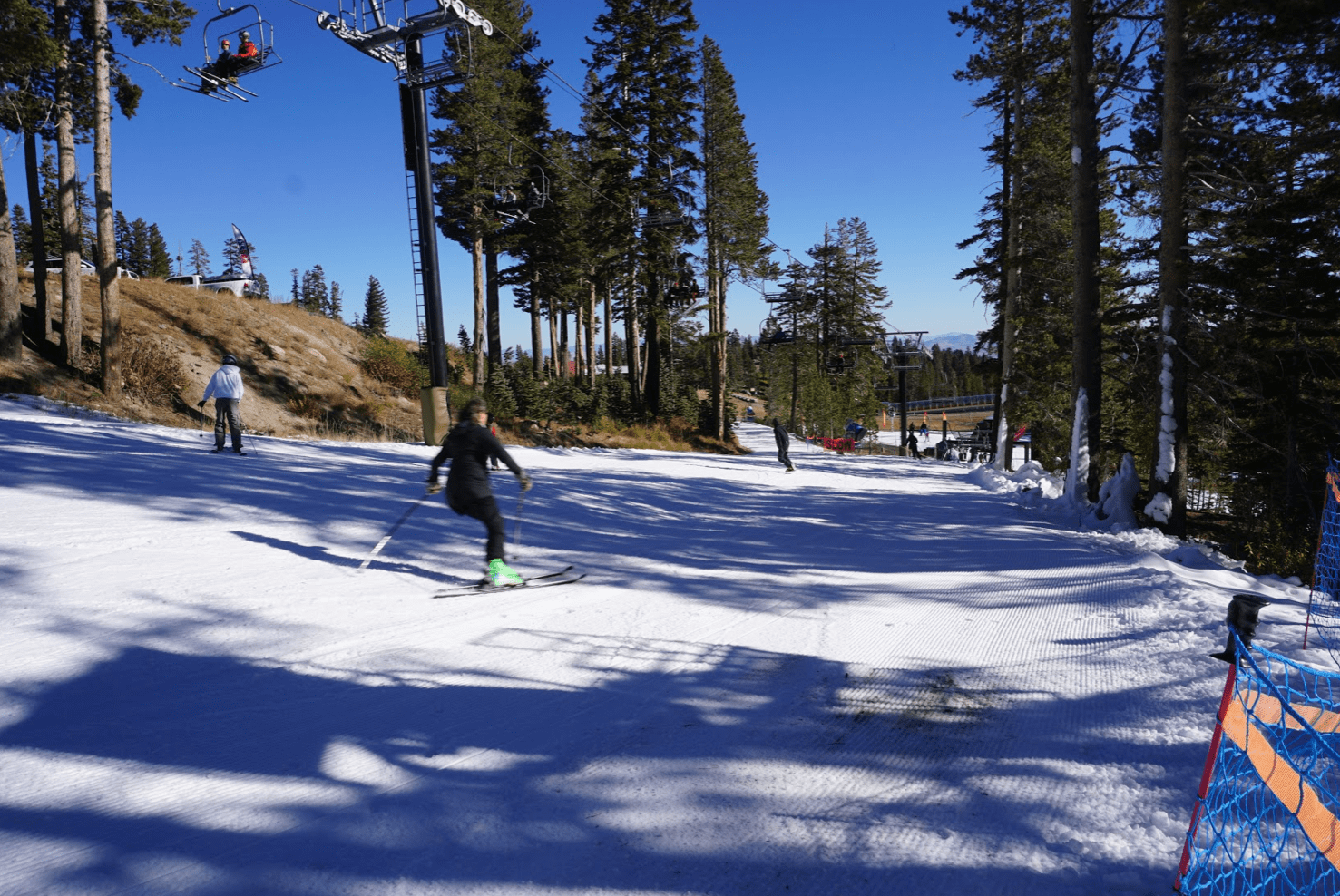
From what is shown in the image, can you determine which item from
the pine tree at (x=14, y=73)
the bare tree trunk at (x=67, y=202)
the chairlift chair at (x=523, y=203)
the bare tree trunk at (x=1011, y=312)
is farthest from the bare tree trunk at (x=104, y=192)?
the bare tree trunk at (x=1011, y=312)

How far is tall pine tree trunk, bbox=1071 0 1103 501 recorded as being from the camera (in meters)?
12.2

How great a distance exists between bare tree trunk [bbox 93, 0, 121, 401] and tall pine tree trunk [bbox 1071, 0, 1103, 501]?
20.3 metres

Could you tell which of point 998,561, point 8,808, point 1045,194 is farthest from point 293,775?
point 1045,194

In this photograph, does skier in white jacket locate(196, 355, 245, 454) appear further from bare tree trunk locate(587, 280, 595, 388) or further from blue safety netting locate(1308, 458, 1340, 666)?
bare tree trunk locate(587, 280, 595, 388)

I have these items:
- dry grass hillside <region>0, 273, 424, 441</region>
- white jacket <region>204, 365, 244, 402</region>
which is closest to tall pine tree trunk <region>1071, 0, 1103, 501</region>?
white jacket <region>204, 365, 244, 402</region>

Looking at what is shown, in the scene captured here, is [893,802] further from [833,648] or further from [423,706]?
[423,706]

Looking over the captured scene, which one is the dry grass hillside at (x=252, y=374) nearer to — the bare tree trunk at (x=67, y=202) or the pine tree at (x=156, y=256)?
the bare tree trunk at (x=67, y=202)

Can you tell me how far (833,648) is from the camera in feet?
17.2

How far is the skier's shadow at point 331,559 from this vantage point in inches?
276

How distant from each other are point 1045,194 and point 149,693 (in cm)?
2304

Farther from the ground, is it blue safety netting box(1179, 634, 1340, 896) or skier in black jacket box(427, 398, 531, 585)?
skier in black jacket box(427, 398, 531, 585)

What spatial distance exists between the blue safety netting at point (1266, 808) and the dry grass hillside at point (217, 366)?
60.3 feet

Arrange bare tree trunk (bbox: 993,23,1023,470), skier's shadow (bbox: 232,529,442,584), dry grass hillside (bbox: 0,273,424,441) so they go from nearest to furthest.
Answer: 1. skier's shadow (bbox: 232,529,442,584)
2. dry grass hillside (bbox: 0,273,424,441)
3. bare tree trunk (bbox: 993,23,1023,470)

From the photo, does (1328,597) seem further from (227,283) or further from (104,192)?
(227,283)
